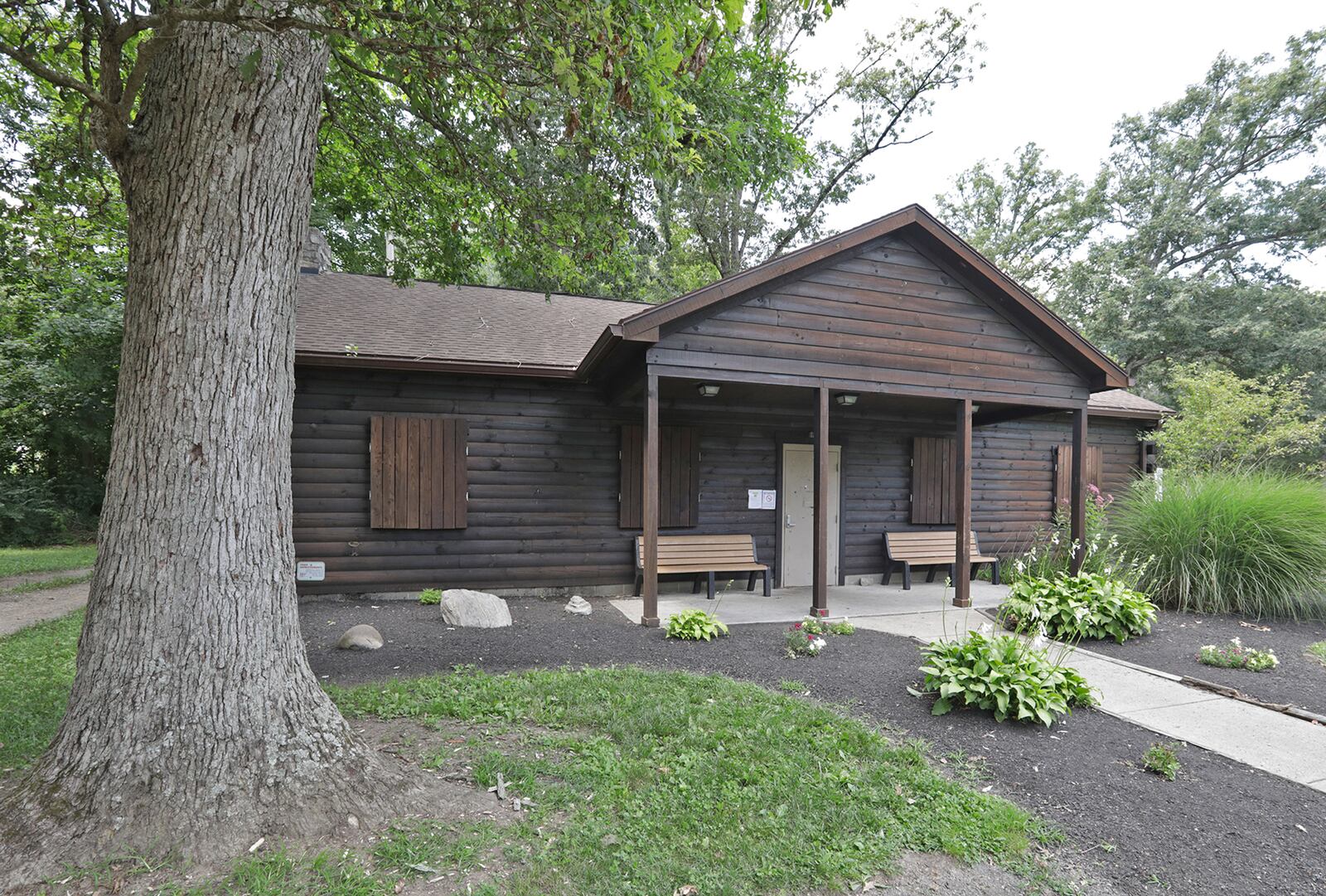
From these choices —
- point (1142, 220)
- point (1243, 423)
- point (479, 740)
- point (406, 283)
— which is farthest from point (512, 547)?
point (1142, 220)

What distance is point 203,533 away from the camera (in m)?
2.41

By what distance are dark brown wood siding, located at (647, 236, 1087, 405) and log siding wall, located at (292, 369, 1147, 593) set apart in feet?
4.04

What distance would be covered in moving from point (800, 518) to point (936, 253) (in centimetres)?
394

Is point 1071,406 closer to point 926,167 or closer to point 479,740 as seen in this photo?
point 479,740

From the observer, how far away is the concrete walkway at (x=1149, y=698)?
3.30 meters

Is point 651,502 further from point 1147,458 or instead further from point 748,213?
point 748,213

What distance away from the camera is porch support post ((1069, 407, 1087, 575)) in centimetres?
747

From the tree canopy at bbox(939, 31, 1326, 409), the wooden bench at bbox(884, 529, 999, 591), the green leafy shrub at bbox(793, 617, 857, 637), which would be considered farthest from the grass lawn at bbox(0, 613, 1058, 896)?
the tree canopy at bbox(939, 31, 1326, 409)

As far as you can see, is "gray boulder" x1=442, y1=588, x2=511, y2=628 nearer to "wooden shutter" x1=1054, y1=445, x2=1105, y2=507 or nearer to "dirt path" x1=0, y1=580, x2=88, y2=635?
"dirt path" x1=0, y1=580, x2=88, y2=635

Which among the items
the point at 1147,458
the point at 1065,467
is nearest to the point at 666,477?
the point at 1065,467

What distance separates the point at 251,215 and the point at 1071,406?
28.1ft

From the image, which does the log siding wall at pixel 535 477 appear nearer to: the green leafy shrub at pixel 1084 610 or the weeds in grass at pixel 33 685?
the weeds in grass at pixel 33 685

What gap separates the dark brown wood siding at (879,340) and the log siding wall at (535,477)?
123 centimetres

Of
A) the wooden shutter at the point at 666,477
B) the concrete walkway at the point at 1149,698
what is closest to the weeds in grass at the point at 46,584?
the wooden shutter at the point at 666,477
